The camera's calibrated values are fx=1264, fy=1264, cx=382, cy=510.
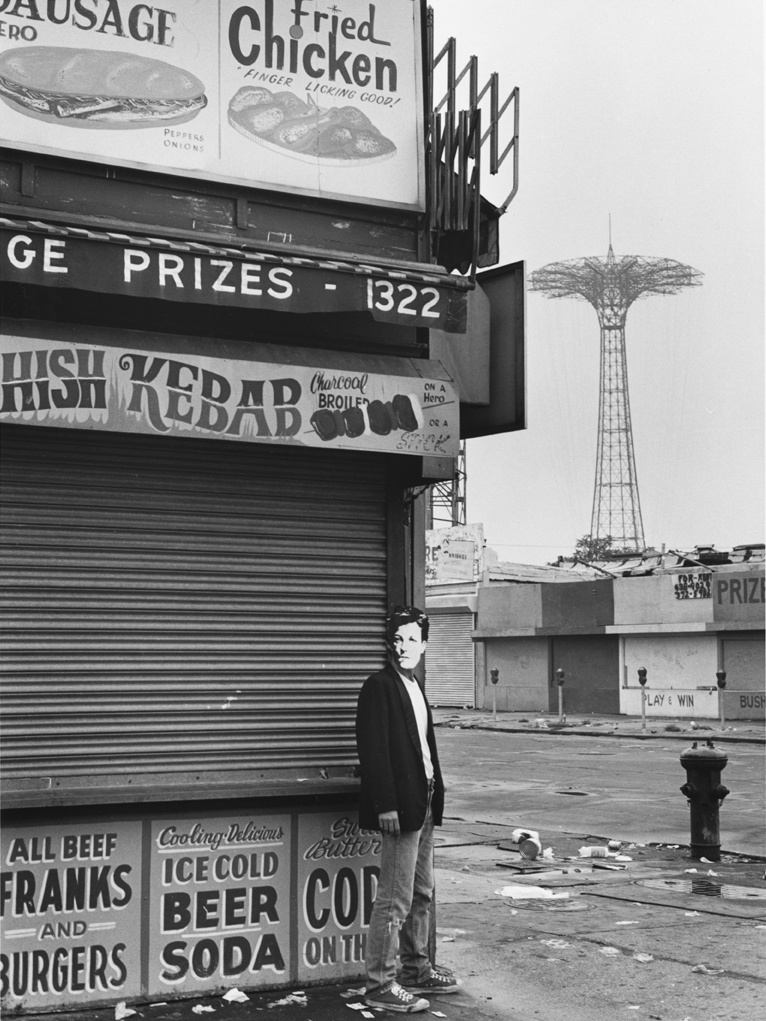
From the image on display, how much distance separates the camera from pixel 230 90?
722 cm

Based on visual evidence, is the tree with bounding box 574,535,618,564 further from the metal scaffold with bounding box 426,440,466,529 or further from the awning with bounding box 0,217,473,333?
the awning with bounding box 0,217,473,333

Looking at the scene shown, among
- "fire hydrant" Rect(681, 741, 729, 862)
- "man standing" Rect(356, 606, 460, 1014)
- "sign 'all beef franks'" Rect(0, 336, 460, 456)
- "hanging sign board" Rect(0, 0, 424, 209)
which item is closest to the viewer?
"sign 'all beef franks'" Rect(0, 336, 460, 456)

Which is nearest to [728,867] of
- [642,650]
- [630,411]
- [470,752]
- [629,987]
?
[629,987]

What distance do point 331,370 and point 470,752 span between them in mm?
19837

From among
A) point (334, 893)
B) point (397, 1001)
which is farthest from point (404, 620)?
point (397, 1001)

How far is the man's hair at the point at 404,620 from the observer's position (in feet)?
22.8

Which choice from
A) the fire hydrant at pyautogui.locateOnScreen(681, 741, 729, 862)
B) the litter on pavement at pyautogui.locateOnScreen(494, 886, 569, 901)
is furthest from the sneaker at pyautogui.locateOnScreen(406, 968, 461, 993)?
the fire hydrant at pyautogui.locateOnScreen(681, 741, 729, 862)

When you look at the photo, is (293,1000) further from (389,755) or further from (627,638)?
(627,638)

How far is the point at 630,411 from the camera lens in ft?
275

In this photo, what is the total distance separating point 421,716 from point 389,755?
1.08 ft

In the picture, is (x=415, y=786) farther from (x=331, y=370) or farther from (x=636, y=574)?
(x=636, y=574)

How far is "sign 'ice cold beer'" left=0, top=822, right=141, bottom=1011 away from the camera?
632 cm

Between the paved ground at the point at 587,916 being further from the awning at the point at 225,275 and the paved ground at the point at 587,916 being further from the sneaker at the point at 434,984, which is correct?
the awning at the point at 225,275

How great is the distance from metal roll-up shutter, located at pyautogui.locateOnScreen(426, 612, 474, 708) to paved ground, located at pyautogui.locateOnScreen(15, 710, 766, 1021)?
23436 millimetres
